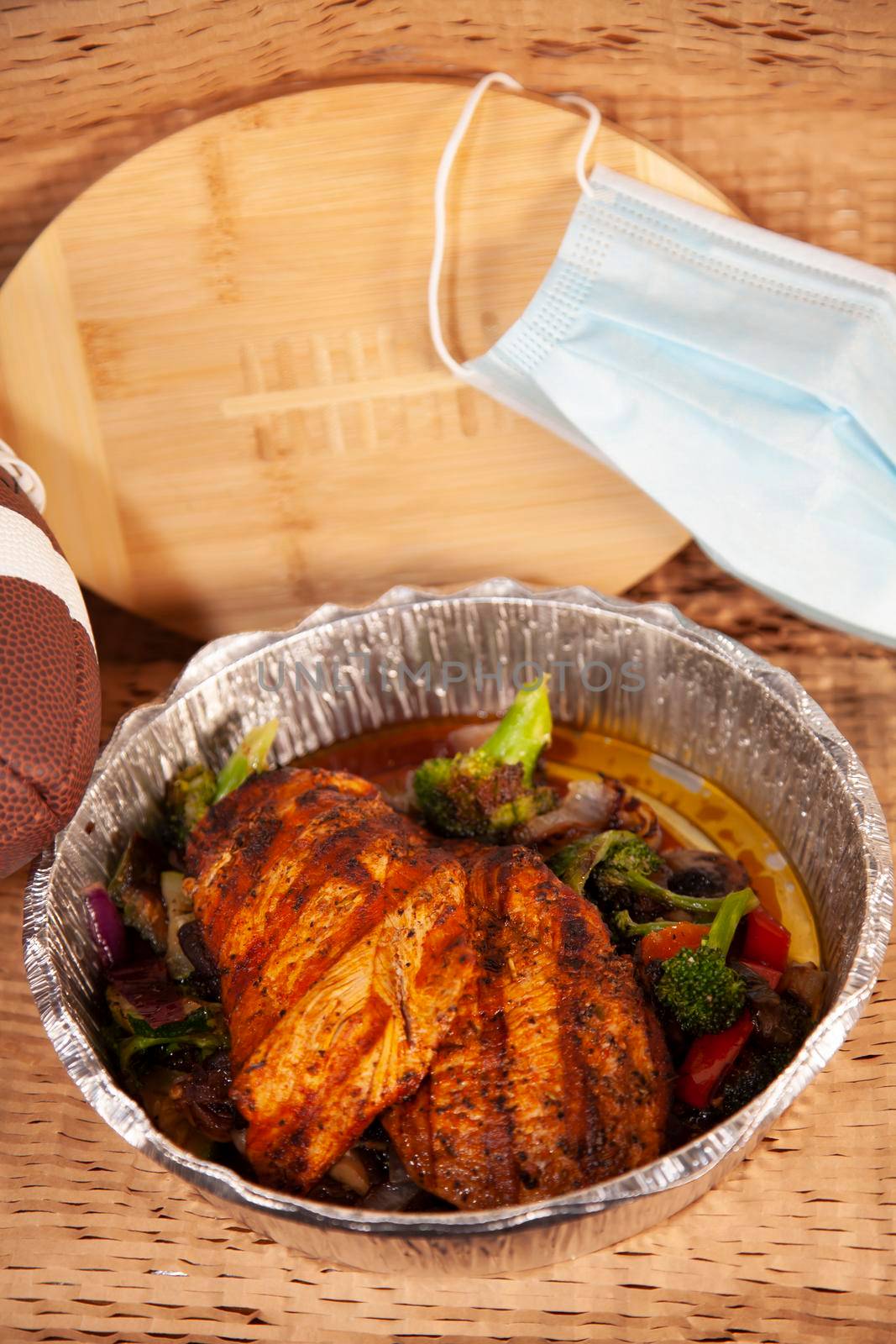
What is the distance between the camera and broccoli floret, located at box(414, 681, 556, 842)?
2.19m

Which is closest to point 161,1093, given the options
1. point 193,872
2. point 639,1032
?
point 193,872

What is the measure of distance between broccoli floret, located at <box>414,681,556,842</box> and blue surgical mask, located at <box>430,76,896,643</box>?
1.74 feet

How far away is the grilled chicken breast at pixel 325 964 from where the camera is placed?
5.31 ft

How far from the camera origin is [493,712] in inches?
103

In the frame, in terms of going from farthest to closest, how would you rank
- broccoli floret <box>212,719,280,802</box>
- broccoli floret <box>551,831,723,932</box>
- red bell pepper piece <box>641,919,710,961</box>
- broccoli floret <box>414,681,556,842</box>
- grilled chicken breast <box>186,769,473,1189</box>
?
broccoli floret <box>212,719,280,802</box> → broccoli floret <box>414,681,556,842</box> → broccoli floret <box>551,831,723,932</box> → red bell pepper piece <box>641,919,710,961</box> → grilled chicken breast <box>186,769,473,1189</box>

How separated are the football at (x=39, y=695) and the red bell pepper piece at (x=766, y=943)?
1.20 metres

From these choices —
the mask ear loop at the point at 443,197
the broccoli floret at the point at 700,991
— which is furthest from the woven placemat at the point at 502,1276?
the mask ear loop at the point at 443,197

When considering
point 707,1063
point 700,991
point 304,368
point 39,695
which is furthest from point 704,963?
point 304,368

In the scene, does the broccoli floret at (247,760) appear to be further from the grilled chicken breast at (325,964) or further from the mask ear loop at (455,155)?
the mask ear loop at (455,155)

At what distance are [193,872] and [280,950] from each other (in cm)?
35

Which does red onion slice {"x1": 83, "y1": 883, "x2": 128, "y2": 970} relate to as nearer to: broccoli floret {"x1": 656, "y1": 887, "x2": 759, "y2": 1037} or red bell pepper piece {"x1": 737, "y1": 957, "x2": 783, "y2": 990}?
broccoli floret {"x1": 656, "y1": 887, "x2": 759, "y2": 1037}

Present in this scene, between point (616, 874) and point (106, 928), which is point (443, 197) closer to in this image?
point (616, 874)

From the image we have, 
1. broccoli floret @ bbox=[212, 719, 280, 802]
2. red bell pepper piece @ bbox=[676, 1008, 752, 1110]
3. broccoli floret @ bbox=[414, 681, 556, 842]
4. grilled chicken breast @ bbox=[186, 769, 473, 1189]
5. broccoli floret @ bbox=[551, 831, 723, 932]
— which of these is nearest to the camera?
grilled chicken breast @ bbox=[186, 769, 473, 1189]

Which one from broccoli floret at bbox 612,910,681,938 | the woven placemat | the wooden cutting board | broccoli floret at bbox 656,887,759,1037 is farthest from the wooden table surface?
broccoli floret at bbox 612,910,681,938
